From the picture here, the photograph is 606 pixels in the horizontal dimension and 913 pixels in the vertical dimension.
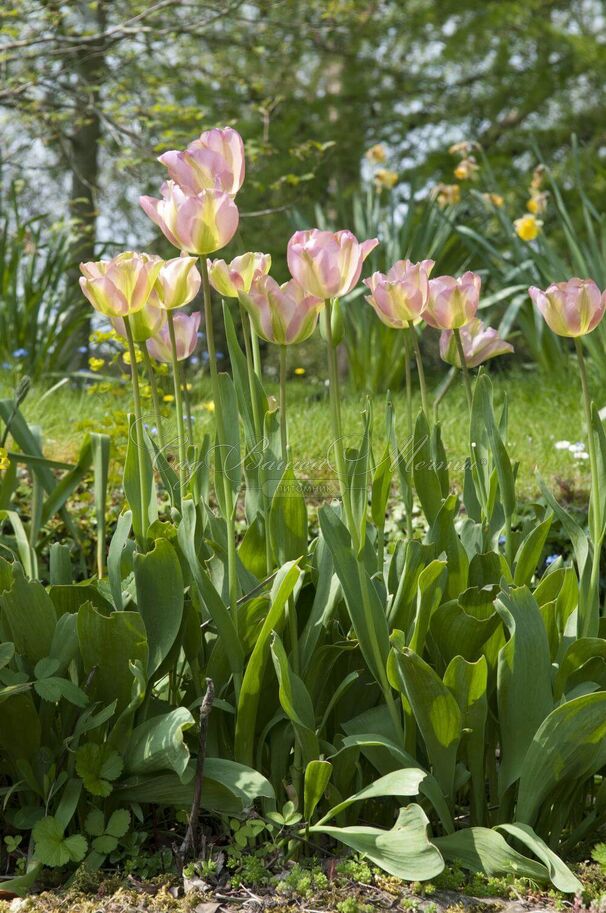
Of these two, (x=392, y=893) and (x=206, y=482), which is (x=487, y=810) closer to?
(x=392, y=893)

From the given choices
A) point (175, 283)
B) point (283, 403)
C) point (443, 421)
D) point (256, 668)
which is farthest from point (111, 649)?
point (443, 421)

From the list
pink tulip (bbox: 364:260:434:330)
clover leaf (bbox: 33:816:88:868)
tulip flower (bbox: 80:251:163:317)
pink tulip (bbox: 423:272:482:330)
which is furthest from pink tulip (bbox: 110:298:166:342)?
clover leaf (bbox: 33:816:88:868)

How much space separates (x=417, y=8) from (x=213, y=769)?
29.3 feet

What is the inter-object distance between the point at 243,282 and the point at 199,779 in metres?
0.77

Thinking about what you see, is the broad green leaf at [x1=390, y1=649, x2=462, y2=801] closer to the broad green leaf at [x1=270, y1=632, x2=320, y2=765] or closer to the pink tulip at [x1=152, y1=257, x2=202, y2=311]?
the broad green leaf at [x1=270, y1=632, x2=320, y2=765]

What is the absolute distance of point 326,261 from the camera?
51.6 inches

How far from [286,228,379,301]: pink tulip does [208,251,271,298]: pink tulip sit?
11cm

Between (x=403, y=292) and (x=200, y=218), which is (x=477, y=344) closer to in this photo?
(x=403, y=292)

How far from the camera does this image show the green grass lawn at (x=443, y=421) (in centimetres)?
322

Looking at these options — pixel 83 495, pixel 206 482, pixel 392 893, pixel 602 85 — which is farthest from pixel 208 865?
pixel 602 85

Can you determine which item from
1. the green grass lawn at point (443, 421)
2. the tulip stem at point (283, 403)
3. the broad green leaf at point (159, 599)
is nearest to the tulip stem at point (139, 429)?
the broad green leaf at point (159, 599)

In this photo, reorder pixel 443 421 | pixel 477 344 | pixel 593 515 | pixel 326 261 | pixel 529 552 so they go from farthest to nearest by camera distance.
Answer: pixel 443 421, pixel 477 344, pixel 529 552, pixel 593 515, pixel 326 261

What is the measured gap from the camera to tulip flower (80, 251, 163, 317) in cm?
138

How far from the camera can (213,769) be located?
1417mm
